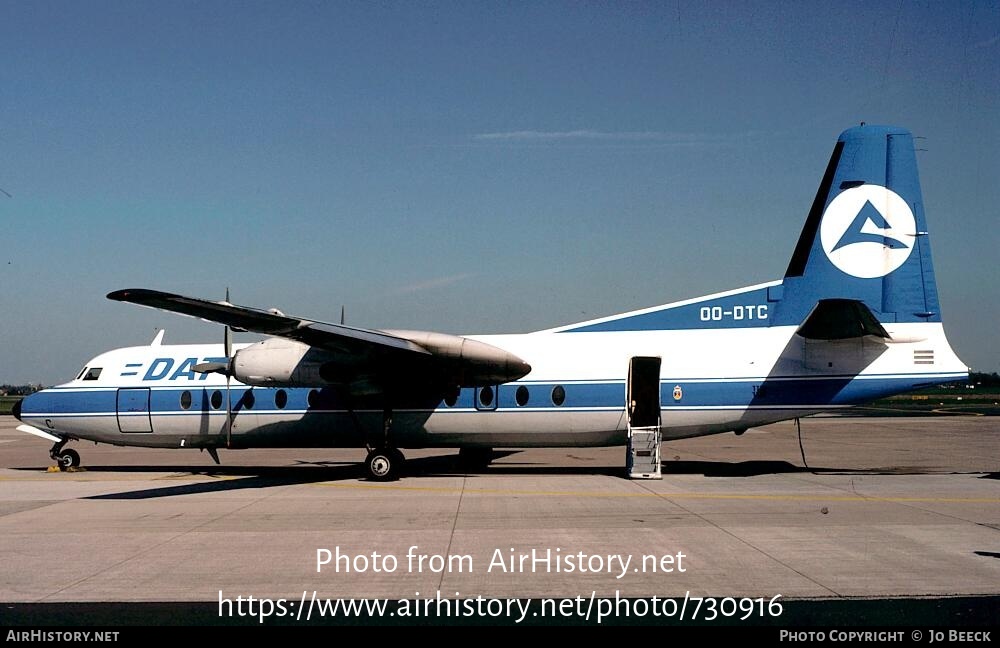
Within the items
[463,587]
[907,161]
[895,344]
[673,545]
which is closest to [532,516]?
[673,545]

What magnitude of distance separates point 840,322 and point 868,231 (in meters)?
2.22

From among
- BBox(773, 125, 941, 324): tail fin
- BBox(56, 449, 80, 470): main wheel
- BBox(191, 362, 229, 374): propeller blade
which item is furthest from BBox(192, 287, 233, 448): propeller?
BBox(773, 125, 941, 324): tail fin

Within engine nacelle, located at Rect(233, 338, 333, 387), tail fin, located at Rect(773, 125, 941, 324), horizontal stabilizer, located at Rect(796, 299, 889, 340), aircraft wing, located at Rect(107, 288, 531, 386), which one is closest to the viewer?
aircraft wing, located at Rect(107, 288, 531, 386)

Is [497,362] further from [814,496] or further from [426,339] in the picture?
[814,496]

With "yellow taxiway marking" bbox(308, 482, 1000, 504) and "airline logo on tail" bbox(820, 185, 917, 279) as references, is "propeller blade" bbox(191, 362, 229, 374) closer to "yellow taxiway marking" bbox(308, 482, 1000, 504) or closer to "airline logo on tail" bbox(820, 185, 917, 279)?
"yellow taxiway marking" bbox(308, 482, 1000, 504)

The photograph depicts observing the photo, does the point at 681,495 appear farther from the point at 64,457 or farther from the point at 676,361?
the point at 64,457

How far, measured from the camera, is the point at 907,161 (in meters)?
16.8

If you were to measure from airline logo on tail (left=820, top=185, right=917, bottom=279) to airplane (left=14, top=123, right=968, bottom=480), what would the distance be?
3 cm

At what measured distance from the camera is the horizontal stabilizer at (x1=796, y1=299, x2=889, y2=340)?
15.5 metres

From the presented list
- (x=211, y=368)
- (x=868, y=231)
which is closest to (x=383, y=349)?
(x=211, y=368)

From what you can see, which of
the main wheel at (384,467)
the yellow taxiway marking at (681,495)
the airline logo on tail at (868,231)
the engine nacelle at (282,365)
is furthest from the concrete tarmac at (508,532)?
the airline logo on tail at (868,231)

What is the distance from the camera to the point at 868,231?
16.9 m

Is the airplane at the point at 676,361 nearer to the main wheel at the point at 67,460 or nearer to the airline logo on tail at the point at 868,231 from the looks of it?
the airline logo on tail at the point at 868,231

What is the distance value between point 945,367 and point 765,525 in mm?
7762
